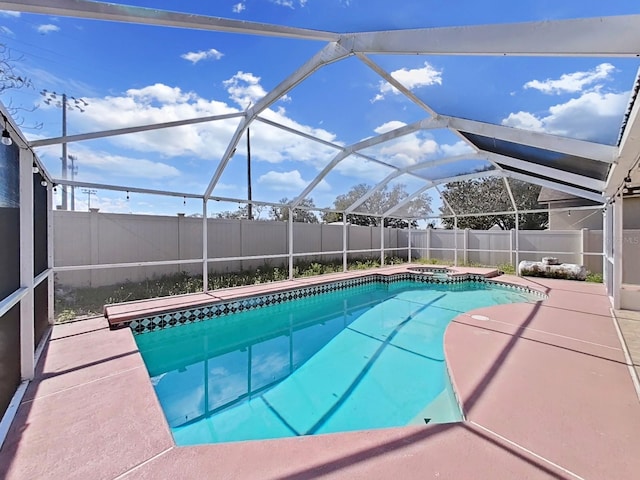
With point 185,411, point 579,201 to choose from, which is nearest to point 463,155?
point 185,411

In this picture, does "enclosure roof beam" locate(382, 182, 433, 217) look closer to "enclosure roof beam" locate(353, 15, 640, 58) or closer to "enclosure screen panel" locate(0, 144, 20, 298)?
"enclosure roof beam" locate(353, 15, 640, 58)

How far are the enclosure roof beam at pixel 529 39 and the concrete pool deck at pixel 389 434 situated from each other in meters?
2.48

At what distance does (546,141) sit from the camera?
4176mm

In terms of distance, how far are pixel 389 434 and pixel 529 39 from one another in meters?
2.96

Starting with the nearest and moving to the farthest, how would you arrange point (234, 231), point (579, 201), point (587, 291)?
point (587, 291) < point (234, 231) < point (579, 201)

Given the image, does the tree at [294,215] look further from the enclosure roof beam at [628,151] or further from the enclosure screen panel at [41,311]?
the enclosure roof beam at [628,151]

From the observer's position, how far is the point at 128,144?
6.59 metres

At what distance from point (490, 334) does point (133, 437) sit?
4.28 m

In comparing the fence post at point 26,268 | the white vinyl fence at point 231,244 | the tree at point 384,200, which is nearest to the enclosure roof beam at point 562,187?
the white vinyl fence at point 231,244

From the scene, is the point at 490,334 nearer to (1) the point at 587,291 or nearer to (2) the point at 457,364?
(2) the point at 457,364

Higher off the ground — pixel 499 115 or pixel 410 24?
pixel 410 24

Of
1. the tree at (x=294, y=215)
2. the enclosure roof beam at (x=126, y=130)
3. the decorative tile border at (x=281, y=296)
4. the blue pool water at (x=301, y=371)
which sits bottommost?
the blue pool water at (x=301, y=371)

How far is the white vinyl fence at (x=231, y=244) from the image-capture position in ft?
22.9

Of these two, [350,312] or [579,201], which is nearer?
[350,312]
